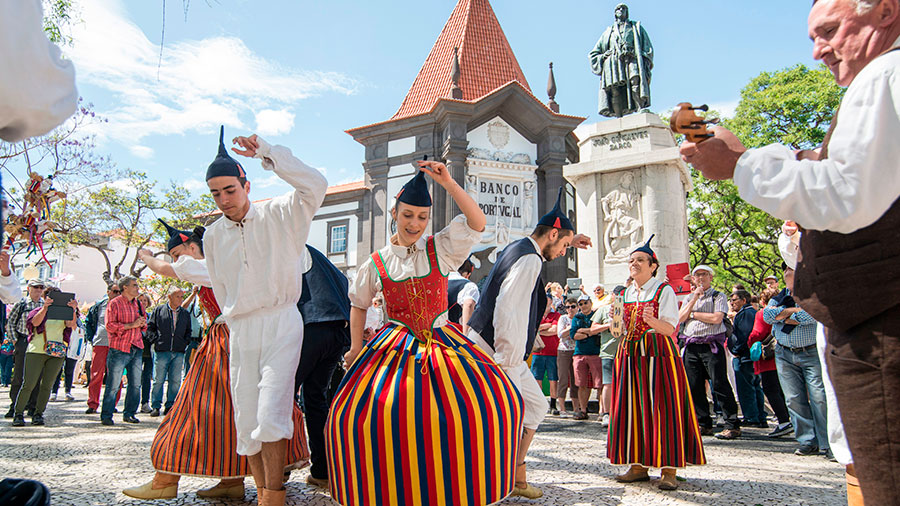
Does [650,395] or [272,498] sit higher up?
[650,395]

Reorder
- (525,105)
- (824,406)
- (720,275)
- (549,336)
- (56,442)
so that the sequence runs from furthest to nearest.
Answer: (720,275) → (525,105) → (549,336) → (56,442) → (824,406)

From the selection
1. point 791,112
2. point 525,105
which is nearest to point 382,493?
point 525,105

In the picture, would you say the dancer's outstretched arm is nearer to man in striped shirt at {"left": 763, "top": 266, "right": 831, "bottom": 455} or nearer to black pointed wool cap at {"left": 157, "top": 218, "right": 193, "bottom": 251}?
black pointed wool cap at {"left": 157, "top": 218, "right": 193, "bottom": 251}

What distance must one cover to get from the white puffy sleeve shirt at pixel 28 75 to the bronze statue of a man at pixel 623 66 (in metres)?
11.9

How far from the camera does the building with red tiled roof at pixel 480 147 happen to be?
83.0ft

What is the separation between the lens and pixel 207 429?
3.94 meters

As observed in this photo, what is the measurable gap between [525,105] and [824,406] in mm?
21813

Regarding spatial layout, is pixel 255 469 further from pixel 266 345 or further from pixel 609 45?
pixel 609 45

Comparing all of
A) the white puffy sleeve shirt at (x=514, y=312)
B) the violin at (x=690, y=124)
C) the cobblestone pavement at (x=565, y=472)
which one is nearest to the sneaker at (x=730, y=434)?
the cobblestone pavement at (x=565, y=472)

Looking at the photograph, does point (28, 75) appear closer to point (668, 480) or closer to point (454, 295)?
point (668, 480)

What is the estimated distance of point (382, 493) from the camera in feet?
9.28

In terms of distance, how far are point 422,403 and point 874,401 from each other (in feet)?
6.12

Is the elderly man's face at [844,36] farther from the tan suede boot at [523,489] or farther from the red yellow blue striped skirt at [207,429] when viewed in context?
the red yellow blue striped skirt at [207,429]

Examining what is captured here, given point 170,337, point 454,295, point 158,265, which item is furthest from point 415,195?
point 170,337
